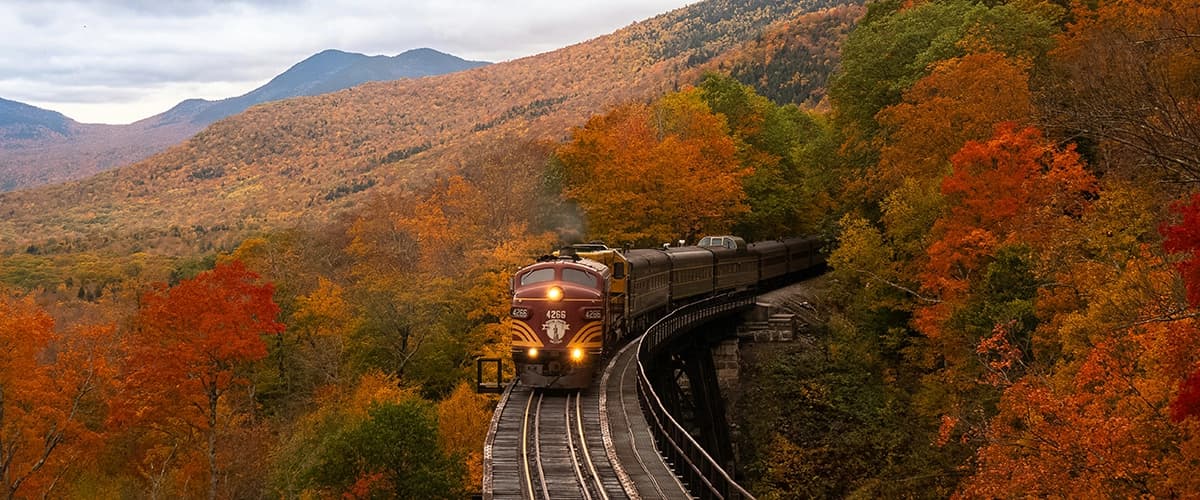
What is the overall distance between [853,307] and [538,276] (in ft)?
70.8

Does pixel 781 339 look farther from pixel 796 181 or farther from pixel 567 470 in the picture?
pixel 567 470

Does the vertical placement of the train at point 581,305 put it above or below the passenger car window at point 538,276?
below

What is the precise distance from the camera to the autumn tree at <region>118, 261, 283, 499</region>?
127 ft

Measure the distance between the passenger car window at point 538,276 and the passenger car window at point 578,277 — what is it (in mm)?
439

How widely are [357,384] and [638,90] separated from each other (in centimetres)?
15151

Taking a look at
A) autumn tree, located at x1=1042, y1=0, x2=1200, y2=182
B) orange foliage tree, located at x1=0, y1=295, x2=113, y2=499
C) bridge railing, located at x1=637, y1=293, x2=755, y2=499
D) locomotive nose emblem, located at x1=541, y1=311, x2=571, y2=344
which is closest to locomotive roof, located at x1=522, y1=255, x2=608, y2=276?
locomotive nose emblem, located at x1=541, y1=311, x2=571, y2=344

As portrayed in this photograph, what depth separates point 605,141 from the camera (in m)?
52.3

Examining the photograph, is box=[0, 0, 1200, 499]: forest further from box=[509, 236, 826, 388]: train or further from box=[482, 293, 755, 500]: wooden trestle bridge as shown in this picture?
box=[482, 293, 755, 500]: wooden trestle bridge

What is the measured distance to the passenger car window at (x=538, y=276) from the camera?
25.8 m

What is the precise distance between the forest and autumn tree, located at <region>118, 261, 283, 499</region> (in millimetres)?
→ 152

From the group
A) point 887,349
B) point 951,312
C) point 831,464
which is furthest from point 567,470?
point 887,349

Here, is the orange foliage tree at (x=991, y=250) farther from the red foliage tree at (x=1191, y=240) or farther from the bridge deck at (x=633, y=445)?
the red foliage tree at (x=1191, y=240)

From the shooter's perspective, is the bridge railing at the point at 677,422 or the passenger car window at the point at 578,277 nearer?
the bridge railing at the point at 677,422

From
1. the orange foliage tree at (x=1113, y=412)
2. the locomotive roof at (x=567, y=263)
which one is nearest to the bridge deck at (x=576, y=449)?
the locomotive roof at (x=567, y=263)
